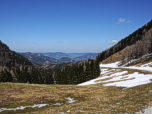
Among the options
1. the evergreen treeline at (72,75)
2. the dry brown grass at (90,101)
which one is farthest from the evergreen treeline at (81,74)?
the dry brown grass at (90,101)

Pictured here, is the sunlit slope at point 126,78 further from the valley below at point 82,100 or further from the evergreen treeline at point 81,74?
the evergreen treeline at point 81,74

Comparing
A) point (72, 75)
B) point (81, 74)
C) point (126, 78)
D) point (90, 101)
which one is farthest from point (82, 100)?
point (72, 75)

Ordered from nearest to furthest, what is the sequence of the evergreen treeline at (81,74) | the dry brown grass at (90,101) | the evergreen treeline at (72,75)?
the dry brown grass at (90,101) < the evergreen treeline at (81,74) < the evergreen treeline at (72,75)

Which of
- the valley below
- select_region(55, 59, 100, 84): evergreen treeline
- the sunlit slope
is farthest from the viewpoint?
select_region(55, 59, 100, 84): evergreen treeline

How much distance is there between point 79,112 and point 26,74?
10935 centimetres

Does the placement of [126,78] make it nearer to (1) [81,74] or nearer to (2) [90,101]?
(2) [90,101]

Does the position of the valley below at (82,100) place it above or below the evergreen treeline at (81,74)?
above

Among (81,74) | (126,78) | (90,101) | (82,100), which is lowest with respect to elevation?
(81,74)

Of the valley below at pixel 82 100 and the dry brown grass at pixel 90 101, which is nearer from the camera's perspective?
the valley below at pixel 82 100

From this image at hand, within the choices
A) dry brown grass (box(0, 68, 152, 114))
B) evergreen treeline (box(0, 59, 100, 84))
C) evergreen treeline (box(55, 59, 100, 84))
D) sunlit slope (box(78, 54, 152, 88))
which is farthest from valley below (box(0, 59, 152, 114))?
evergreen treeline (box(0, 59, 100, 84))

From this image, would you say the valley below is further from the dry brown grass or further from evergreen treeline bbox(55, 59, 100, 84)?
evergreen treeline bbox(55, 59, 100, 84)

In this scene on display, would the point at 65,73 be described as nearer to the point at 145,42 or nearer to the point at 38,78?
the point at 38,78

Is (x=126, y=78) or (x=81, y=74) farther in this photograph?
(x=81, y=74)

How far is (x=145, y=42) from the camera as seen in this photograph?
10825 centimetres
